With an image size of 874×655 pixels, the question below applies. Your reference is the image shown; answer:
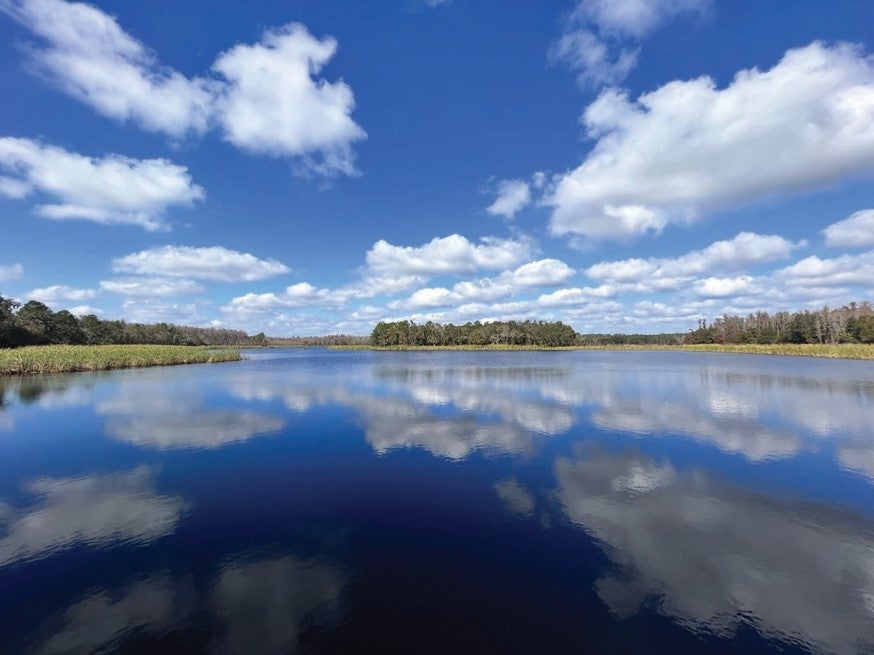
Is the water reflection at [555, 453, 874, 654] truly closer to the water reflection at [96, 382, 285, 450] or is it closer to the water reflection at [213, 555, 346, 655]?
the water reflection at [213, 555, 346, 655]

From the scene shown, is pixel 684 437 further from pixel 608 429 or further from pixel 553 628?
pixel 553 628

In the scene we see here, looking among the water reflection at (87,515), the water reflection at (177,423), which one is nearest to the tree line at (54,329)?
the water reflection at (177,423)

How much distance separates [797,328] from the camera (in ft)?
373

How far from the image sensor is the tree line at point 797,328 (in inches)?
3917

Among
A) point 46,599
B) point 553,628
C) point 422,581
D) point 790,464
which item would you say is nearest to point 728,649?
point 553,628

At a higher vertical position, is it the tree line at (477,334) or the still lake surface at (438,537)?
the tree line at (477,334)

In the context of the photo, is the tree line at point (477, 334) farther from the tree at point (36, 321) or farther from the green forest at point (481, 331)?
the tree at point (36, 321)

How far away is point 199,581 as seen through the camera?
21.0 ft

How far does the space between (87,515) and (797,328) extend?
14867 cm

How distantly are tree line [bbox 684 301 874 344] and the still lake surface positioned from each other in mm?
115467

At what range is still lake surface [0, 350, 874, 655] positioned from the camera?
212 inches

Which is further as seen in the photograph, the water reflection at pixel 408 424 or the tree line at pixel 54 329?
the tree line at pixel 54 329

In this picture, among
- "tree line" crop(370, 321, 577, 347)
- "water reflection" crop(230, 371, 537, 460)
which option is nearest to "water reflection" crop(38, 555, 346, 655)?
"water reflection" crop(230, 371, 537, 460)

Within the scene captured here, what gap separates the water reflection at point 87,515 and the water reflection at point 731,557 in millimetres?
8527
